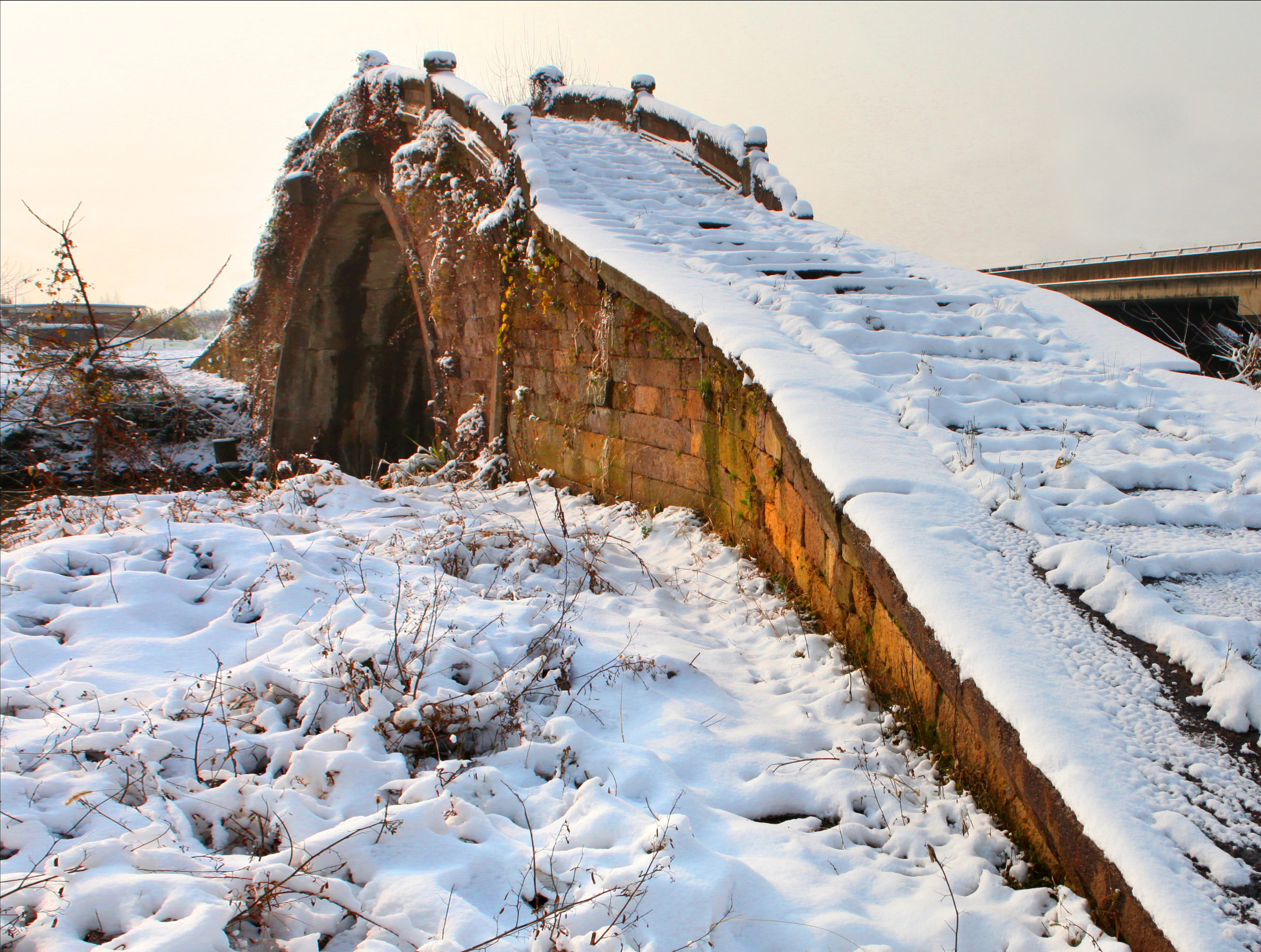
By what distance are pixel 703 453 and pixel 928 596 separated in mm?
2455

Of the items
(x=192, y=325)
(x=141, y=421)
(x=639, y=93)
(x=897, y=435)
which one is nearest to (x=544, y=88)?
(x=639, y=93)

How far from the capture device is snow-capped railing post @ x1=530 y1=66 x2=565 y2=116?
12.6 m

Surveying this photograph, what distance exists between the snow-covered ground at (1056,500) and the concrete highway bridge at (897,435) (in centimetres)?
1

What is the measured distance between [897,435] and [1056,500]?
69 cm

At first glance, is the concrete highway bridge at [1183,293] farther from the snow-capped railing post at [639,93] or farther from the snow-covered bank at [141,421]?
the snow-covered bank at [141,421]

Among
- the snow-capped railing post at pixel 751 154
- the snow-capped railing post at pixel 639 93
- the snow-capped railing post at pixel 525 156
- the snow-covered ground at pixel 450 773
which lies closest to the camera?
the snow-covered ground at pixel 450 773

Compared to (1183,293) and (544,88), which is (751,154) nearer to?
(544,88)

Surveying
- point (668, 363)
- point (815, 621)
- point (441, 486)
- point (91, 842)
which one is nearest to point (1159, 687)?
point (815, 621)

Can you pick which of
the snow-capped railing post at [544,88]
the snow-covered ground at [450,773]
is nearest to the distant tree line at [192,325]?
the snow-capped railing post at [544,88]

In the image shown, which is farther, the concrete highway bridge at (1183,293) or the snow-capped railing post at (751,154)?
the concrete highway bridge at (1183,293)

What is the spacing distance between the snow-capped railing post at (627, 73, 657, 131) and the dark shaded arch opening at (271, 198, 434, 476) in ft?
13.6

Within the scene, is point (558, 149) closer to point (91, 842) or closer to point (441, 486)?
point (441, 486)

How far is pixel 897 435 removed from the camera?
3.53 metres

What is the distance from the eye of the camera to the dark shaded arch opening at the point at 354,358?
12.9 m
